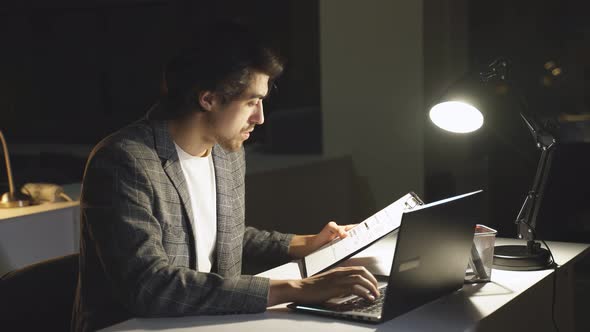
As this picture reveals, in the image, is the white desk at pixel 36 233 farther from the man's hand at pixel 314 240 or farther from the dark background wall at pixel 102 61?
the dark background wall at pixel 102 61

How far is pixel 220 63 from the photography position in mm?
1732

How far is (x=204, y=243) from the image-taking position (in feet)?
6.04

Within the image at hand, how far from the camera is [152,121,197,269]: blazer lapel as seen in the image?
172cm

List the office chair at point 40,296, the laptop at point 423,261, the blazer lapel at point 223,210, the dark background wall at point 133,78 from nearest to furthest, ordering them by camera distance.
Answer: the laptop at point 423,261 → the office chair at point 40,296 → the blazer lapel at point 223,210 → the dark background wall at point 133,78

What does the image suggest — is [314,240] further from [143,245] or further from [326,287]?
[143,245]

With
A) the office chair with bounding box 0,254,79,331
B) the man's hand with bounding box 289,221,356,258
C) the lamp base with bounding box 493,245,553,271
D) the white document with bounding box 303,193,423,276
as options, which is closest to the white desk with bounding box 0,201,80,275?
the office chair with bounding box 0,254,79,331

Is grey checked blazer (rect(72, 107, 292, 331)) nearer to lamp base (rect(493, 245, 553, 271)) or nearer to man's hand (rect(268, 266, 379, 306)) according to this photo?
man's hand (rect(268, 266, 379, 306))

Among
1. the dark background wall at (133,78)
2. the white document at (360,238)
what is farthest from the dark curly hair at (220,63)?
the dark background wall at (133,78)

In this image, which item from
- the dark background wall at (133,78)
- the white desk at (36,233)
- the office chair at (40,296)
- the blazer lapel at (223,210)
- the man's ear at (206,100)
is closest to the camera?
the office chair at (40,296)

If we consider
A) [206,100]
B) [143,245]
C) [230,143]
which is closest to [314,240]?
[230,143]

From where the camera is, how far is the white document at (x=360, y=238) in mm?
1725

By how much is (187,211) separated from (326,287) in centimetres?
38

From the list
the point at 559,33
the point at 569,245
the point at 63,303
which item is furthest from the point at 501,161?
the point at 63,303

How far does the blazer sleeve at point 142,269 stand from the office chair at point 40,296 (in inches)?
7.7
